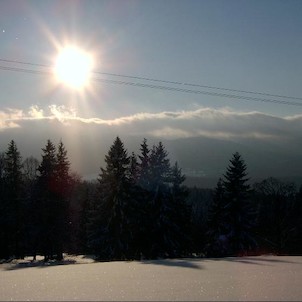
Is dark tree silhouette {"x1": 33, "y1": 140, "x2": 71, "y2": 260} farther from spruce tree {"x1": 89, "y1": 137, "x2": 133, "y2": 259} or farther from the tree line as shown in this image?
spruce tree {"x1": 89, "y1": 137, "x2": 133, "y2": 259}

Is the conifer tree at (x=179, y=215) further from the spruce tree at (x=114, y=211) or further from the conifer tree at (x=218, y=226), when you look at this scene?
the spruce tree at (x=114, y=211)

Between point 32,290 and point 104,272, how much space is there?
2.61 meters

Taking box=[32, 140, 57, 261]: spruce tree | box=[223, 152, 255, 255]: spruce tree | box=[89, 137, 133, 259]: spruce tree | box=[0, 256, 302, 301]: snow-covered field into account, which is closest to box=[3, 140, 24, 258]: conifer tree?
box=[32, 140, 57, 261]: spruce tree

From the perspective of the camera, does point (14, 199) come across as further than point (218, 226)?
Yes

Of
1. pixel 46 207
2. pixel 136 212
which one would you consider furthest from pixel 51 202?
pixel 136 212

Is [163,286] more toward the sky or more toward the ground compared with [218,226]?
more toward the sky

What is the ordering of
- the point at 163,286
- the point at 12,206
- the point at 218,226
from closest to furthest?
the point at 163,286, the point at 218,226, the point at 12,206

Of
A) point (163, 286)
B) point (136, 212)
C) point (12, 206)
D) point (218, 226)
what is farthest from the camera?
point (12, 206)

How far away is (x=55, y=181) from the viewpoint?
43844mm

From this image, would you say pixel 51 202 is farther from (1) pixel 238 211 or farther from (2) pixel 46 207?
(1) pixel 238 211

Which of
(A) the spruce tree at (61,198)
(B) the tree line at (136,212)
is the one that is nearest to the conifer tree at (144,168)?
(B) the tree line at (136,212)

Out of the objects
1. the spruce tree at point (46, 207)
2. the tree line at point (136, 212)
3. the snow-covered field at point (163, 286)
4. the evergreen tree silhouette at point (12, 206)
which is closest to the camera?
the snow-covered field at point (163, 286)

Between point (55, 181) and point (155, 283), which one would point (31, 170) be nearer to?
point (55, 181)

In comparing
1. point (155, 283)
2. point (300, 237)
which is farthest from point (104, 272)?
point (300, 237)
